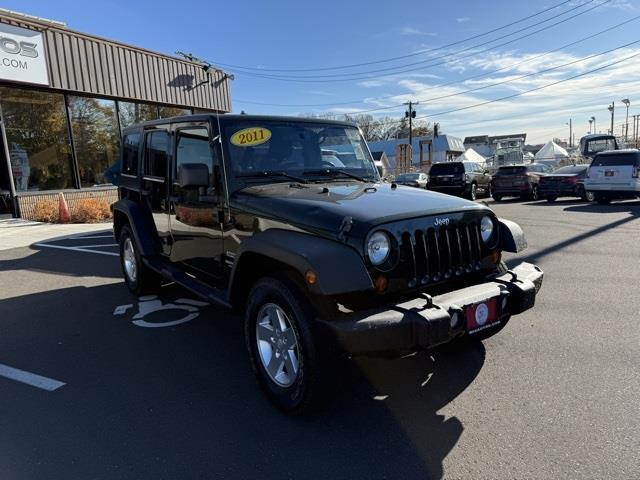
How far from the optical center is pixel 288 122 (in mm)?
4129

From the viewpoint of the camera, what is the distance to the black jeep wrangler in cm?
274

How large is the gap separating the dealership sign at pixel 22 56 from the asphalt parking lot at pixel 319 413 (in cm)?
977

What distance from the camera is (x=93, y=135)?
51.6ft

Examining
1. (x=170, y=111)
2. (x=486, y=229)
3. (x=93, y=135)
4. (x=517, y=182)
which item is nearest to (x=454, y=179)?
(x=517, y=182)

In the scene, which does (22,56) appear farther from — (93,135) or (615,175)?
(615,175)

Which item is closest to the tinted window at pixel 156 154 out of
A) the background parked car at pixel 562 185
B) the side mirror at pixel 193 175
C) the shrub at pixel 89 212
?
the side mirror at pixel 193 175

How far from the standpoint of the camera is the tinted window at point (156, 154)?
4758 mm

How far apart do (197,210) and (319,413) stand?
206 cm

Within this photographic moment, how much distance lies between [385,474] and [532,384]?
1493 mm

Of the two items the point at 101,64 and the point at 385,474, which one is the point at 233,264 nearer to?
the point at 385,474

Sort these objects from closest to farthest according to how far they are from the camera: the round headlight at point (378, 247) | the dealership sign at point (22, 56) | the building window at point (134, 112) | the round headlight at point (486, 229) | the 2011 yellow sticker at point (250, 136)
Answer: the round headlight at point (378, 247) < the round headlight at point (486, 229) < the 2011 yellow sticker at point (250, 136) < the dealership sign at point (22, 56) < the building window at point (134, 112)

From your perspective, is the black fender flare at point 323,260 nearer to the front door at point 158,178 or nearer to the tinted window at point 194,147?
the tinted window at point 194,147

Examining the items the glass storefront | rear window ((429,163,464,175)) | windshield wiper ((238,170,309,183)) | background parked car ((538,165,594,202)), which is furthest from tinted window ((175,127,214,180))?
rear window ((429,163,464,175))

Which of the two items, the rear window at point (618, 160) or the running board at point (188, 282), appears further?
the rear window at point (618, 160)
